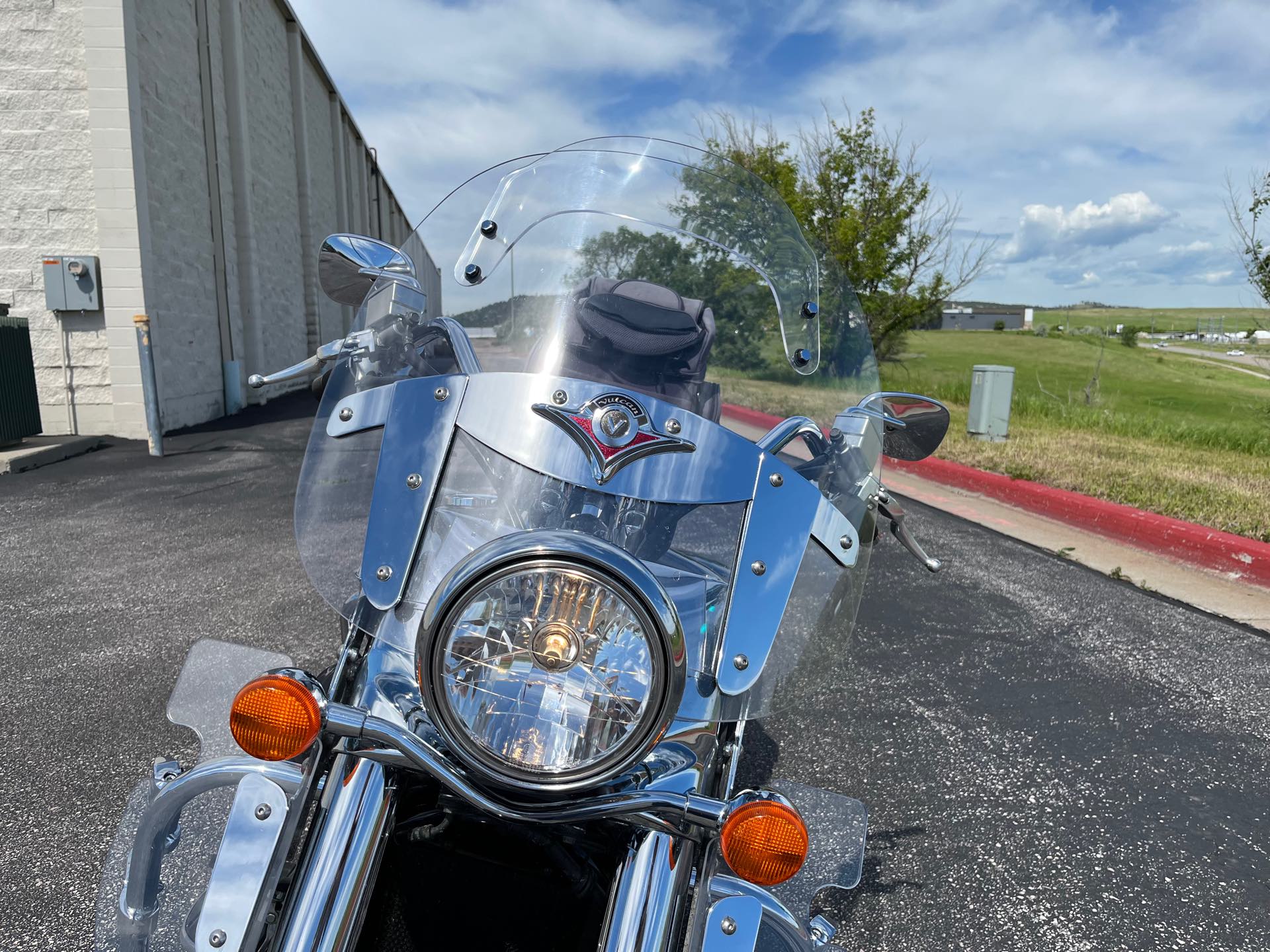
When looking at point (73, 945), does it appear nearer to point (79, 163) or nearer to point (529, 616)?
point (529, 616)

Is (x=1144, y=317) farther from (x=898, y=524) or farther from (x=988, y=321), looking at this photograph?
(x=898, y=524)

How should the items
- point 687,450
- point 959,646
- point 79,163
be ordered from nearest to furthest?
point 687,450 < point 959,646 < point 79,163

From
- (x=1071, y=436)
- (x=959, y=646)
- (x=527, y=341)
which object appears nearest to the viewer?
(x=527, y=341)

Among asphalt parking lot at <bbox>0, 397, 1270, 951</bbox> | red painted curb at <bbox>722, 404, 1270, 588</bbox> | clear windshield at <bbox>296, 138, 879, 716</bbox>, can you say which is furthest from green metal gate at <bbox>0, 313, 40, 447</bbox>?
clear windshield at <bbox>296, 138, 879, 716</bbox>

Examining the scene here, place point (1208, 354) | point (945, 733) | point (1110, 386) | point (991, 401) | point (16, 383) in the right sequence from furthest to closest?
point (1208, 354) → point (1110, 386) → point (991, 401) → point (16, 383) → point (945, 733)

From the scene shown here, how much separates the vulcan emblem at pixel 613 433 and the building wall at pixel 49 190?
1055cm

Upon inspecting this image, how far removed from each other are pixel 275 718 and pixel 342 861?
0.24 m

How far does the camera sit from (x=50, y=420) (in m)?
10.2

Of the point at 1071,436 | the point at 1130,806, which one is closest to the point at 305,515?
the point at 1130,806

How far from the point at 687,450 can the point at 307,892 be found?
2.91 ft

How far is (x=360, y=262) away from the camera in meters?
2.00

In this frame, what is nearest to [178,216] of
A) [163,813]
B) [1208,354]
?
[163,813]

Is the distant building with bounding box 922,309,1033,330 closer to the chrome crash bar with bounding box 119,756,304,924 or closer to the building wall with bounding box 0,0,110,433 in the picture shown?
the building wall with bounding box 0,0,110,433

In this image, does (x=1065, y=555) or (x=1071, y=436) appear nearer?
(x=1065, y=555)
